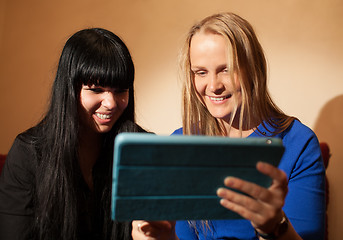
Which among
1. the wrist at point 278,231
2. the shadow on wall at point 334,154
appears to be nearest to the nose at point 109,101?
the wrist at point 278,231

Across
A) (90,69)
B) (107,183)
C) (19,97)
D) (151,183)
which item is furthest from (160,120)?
(151,183)

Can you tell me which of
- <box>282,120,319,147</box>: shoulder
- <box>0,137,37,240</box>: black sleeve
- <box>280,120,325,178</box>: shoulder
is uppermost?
<box>282,120,319,147</box>: shoulder

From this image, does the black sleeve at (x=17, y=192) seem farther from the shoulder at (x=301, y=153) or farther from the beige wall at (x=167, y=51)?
the shoulder at (x=301, y=153)

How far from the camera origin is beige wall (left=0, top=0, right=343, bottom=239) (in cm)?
154

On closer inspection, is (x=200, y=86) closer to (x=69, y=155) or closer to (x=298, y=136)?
(x=298, y=136)

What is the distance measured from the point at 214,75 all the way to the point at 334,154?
83cm

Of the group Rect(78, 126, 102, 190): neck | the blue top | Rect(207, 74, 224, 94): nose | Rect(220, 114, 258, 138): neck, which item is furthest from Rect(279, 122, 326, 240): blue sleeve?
Rect(78, 126, 102, 190): neck

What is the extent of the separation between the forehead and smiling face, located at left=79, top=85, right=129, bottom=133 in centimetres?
28

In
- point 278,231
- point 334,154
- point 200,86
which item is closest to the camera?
point 278,231

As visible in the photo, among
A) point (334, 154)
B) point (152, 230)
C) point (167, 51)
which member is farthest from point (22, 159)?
point (334, 154)

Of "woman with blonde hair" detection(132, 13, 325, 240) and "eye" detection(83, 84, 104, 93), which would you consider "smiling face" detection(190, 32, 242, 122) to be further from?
"eye" detection(83, 84, 104, 93)

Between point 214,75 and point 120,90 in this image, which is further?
point 120,90

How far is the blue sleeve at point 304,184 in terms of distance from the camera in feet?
3.15

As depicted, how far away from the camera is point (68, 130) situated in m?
1.17
